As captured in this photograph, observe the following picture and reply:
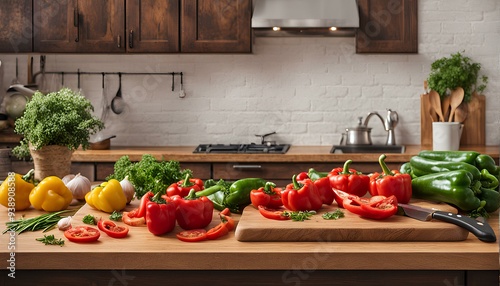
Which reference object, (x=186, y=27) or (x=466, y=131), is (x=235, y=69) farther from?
(x=466, y=131)

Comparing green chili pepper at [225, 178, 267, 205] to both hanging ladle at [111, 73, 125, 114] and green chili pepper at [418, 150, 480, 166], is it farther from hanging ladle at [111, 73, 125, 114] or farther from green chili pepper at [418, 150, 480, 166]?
hanging ladle at [111, 73, 125, 114]

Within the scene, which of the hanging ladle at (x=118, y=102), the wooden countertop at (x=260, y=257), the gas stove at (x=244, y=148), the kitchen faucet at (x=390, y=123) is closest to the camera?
the wooden countertop at (x=260, y=257)

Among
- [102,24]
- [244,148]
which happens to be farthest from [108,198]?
[102,24]

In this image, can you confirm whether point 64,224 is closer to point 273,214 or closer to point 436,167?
point 273,214

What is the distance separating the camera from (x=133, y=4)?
5.32m

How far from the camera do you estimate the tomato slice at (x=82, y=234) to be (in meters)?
2.32

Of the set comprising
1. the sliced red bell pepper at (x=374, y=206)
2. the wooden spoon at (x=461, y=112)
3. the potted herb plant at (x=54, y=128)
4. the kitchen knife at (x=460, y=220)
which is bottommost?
the kitchen knife at (x=460, y=220)

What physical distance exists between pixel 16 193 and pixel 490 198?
1.85m

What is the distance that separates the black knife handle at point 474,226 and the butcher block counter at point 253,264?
0.03 m

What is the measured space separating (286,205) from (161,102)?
335 cm

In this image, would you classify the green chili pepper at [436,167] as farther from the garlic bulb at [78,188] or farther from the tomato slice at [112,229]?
the garlic bulb at [78,188]

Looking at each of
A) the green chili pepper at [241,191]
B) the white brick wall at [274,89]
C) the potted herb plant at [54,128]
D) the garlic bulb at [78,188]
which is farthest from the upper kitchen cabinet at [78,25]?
the green chili pepper at [241,191]

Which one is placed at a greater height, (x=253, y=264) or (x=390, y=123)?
(x=390, y=123)

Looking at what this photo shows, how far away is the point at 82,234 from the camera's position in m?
2.36
